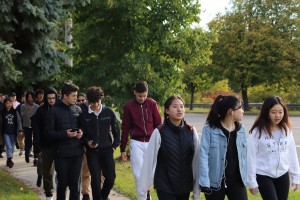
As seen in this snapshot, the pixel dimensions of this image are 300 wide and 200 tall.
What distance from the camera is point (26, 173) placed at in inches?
404

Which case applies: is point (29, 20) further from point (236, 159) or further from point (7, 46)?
point (236, 159)

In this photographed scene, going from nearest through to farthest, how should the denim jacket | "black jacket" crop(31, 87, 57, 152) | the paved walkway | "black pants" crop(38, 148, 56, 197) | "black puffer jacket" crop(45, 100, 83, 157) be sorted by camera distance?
the denim jacket < "black puffer jacket" crop(45, 100, 83, 157) < "black jacket" crop(31, 87, 57, 152) < "black pants" crop(38, 148, 56, 197) < the paved walkway

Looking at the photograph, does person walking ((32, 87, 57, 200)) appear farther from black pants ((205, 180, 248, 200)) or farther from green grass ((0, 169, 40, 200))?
black pants ((205, 180, 248, 200))

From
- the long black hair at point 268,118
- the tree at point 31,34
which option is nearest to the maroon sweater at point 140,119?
the tree at point 31,34

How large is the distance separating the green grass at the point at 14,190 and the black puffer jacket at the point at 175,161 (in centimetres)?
360

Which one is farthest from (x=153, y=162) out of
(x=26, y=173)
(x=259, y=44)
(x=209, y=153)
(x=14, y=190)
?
(x=259, y=44)

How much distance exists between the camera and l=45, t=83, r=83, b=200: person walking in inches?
248

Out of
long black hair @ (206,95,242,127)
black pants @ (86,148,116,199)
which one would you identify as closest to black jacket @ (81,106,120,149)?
black pants @ (86,148,116,199)

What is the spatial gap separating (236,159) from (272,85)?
39364 mm

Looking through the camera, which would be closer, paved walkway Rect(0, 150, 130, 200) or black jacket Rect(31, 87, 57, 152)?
black jacket Rect(31, 87, 57, 152)

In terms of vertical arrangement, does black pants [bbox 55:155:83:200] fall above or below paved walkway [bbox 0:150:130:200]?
above

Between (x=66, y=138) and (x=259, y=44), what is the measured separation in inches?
1371

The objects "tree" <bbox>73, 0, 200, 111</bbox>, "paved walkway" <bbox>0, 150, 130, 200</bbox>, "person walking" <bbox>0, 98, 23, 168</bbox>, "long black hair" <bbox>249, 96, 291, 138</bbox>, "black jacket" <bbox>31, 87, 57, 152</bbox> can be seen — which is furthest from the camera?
"person walking" <bbox>0, 98, 23, 168</bbox>

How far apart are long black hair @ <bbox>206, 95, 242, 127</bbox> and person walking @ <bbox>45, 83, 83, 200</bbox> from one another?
2.32m
